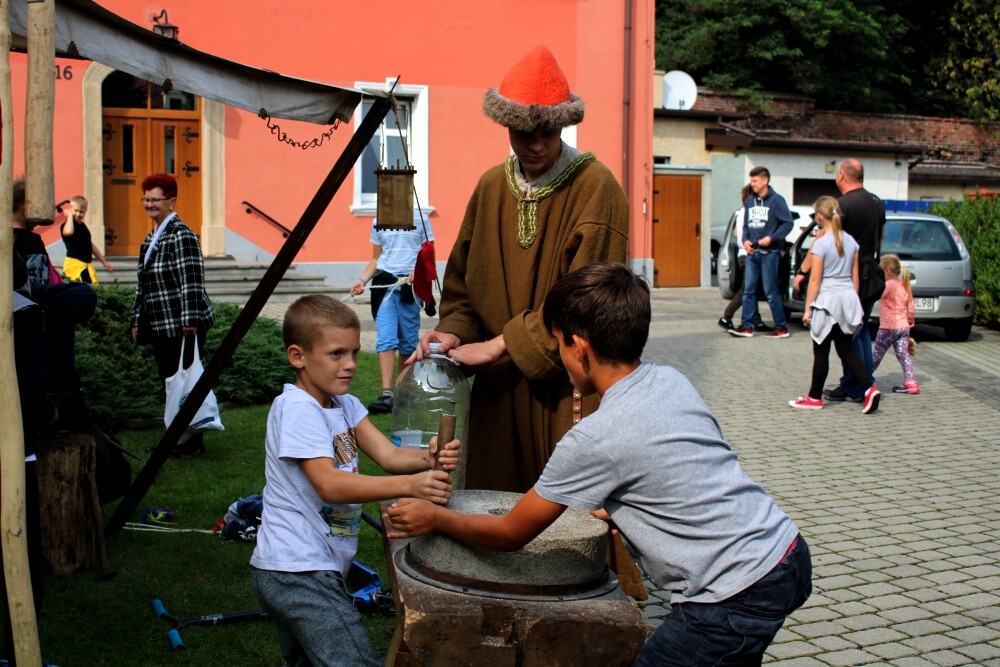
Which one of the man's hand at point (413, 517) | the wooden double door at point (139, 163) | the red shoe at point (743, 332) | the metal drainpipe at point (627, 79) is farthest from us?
the metal drainpipe at point (627, 79)

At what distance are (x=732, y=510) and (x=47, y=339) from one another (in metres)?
3.93

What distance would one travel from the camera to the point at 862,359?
1041 cm

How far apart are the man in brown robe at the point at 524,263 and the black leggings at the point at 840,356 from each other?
6764 mm

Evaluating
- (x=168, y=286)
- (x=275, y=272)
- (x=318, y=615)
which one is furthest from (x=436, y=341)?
(x=168, y=286)

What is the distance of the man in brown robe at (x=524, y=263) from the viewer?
384 centimetres

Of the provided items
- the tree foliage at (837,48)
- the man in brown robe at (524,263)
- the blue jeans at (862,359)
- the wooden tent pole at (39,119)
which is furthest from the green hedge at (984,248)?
the tree foliage at (837,48)

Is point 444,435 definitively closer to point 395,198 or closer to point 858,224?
point 395,198

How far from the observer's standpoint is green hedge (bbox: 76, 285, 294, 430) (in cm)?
873

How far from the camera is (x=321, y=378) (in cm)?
339

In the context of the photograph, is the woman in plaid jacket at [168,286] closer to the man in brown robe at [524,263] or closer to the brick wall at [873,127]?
the man in brown robe at [524,263]

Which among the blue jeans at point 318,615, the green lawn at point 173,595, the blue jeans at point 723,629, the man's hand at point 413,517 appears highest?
the man's hand at point 413,517

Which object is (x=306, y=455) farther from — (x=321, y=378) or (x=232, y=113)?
(x=232, y=113)

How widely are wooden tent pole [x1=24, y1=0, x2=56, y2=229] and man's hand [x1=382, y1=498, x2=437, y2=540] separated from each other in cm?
130

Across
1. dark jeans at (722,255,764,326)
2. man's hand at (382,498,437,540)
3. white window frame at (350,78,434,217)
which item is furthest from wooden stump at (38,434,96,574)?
white window frame at (350,78,434,217)
